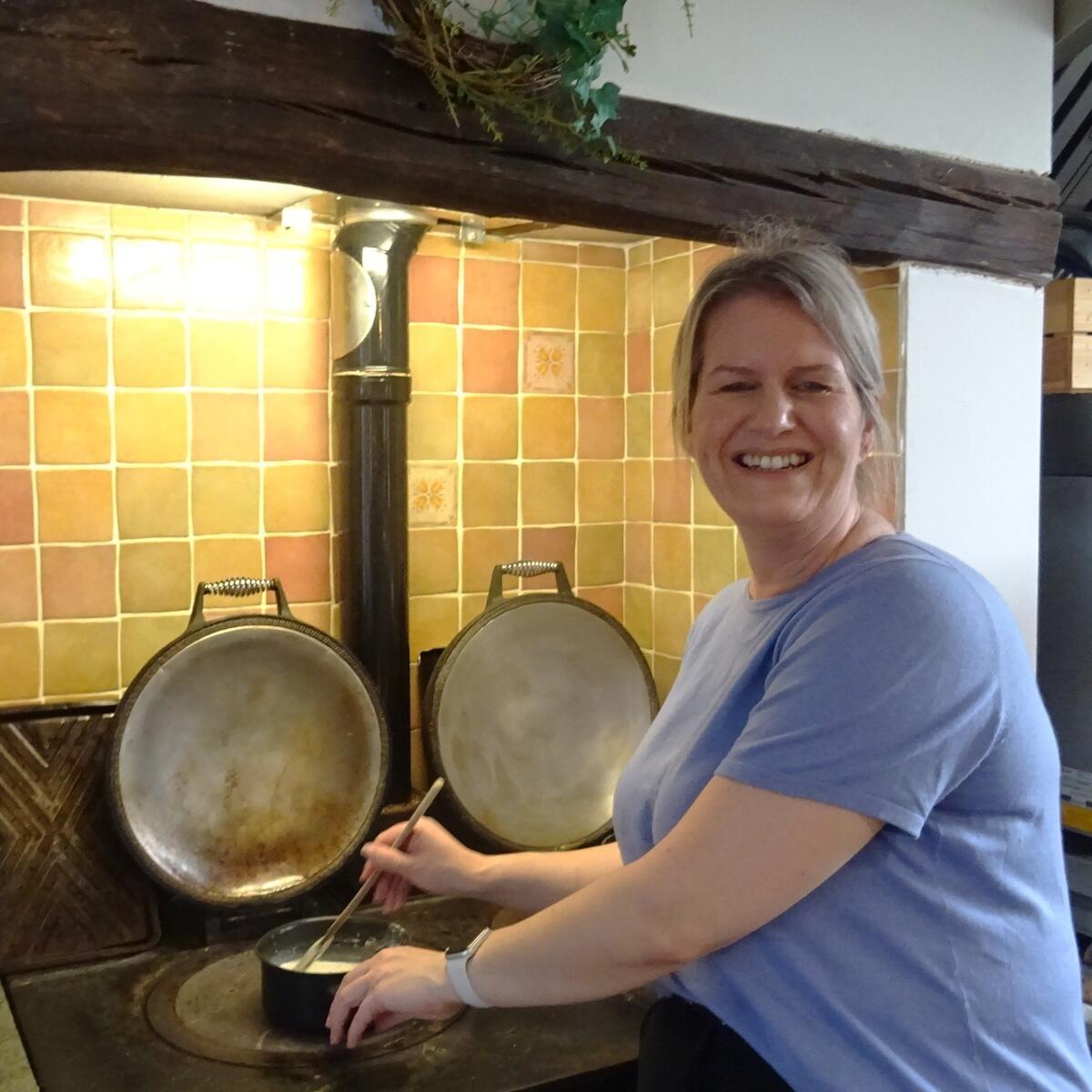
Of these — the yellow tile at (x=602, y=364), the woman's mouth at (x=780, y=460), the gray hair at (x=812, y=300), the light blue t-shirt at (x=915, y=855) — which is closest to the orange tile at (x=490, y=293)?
the yellow tile at (x=602, y=364)

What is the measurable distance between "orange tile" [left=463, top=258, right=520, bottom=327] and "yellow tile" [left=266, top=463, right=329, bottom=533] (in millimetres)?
309

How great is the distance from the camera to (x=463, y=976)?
87 cm

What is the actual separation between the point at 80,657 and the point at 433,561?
469 mm

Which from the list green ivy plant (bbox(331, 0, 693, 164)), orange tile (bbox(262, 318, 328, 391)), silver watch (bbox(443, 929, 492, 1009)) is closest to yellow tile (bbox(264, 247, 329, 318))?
orange tile (bbox(262, 318, 328, 391))

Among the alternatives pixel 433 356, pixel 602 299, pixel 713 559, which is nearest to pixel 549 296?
pixel 602 299

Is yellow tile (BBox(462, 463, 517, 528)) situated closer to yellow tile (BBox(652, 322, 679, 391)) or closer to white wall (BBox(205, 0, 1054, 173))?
yellow tile (BBox(652, 322, 679, 391))

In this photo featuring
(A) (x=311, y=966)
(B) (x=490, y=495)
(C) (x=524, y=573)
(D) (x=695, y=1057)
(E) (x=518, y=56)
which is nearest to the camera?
(D) (x=695, y=1057)

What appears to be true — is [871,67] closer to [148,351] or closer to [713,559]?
[713,559]

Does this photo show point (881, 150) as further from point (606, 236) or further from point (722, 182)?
point (606, 236)

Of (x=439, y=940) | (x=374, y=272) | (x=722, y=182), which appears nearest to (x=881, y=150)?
(x=722, y=182)

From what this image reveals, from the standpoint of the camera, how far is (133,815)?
1293mm

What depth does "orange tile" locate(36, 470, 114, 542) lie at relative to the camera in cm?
138

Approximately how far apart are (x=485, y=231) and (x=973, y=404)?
67cm

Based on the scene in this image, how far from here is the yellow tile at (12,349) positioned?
4.43 ft
